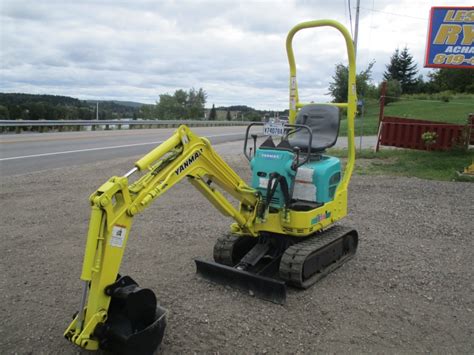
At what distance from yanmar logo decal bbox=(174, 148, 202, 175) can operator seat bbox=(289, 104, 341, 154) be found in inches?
62.4

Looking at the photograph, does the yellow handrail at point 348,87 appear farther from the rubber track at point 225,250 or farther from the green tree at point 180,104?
the green tree at point 180,104

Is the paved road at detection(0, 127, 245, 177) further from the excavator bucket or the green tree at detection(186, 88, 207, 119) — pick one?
the green tree at detection(186, 88, 207, 119)

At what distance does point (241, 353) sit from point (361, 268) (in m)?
2.48

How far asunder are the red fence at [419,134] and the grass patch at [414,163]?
0.32 metres

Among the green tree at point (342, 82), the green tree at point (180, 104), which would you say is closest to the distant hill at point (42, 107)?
the green tree at point (342, 82)

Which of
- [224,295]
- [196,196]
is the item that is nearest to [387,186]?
[196,196]

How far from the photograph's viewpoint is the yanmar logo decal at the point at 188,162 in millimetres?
4227

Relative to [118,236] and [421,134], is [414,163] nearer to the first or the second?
[421,134]

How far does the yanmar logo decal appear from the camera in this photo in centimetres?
423

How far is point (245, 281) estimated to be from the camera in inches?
193

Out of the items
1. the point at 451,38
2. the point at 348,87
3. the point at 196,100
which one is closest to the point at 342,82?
the point at 451,38

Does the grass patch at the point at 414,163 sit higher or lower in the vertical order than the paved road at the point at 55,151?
higher

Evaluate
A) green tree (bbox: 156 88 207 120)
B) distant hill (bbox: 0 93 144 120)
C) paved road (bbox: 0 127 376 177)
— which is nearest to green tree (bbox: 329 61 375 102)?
paved road (bbox: 0 127 376 177)

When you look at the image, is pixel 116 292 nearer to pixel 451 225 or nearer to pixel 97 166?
pixel 451 225
